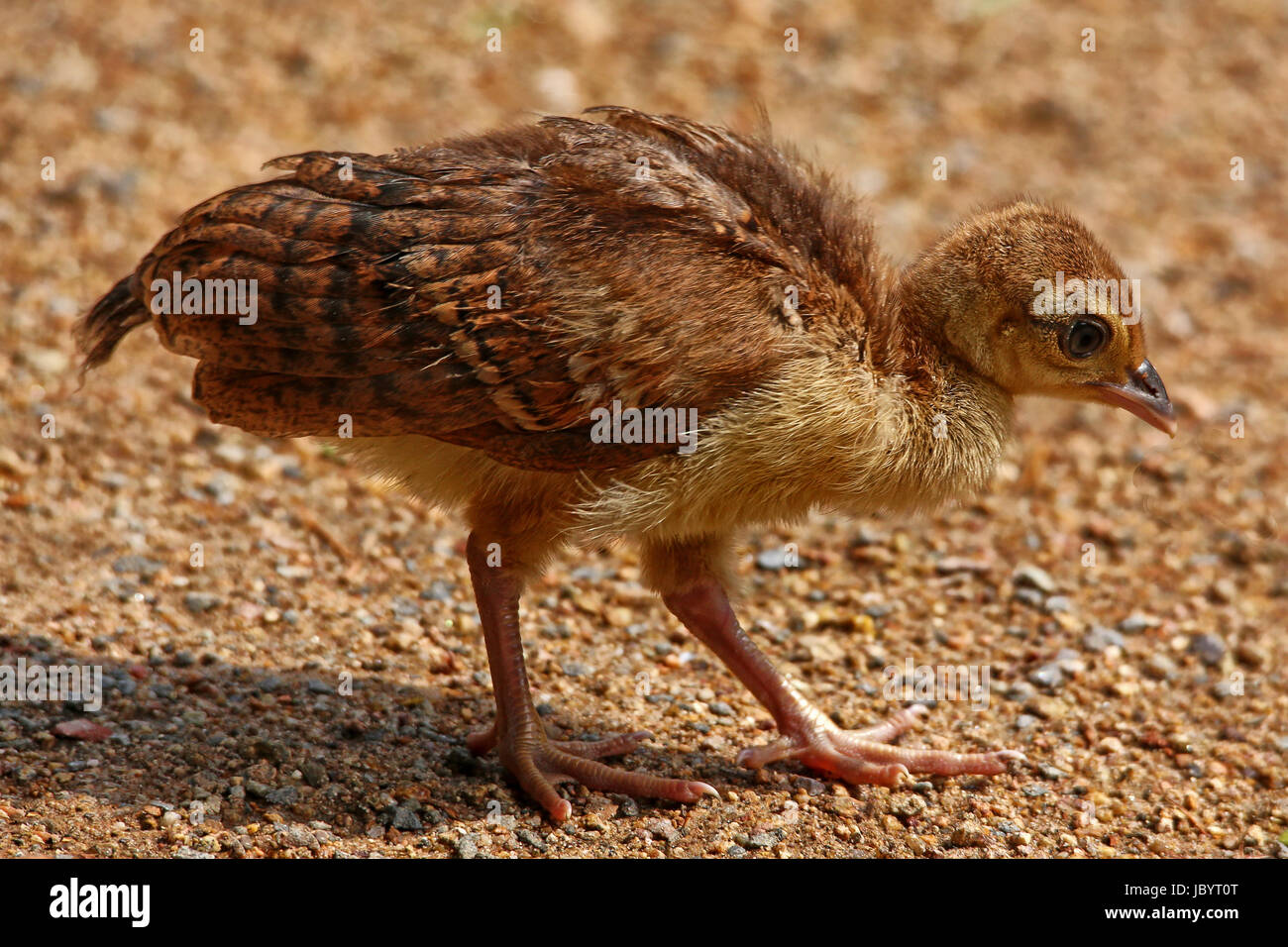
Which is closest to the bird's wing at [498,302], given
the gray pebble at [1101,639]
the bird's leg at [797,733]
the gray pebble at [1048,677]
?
the bird's leg at [797,733]

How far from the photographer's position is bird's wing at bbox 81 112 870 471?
4.13 metres

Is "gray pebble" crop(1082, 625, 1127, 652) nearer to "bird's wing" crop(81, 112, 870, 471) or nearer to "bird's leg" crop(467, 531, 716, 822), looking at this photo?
"bird's leg" crop(467, 531, 716, 822)

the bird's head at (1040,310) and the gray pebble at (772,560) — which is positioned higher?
the bird's head at (1040,310)

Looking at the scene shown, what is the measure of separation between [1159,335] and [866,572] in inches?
→ 97.1

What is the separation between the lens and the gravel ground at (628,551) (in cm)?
450

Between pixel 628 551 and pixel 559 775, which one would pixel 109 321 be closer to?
pixel 559 775

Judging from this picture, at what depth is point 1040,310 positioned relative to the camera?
4.51m

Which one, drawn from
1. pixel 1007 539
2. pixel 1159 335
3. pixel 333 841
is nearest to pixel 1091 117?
pixel 1159 335

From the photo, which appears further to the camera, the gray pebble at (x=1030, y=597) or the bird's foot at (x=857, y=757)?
the gray pebble at (x=1030, y=597)

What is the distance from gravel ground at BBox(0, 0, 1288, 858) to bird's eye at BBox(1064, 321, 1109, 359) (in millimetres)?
1373

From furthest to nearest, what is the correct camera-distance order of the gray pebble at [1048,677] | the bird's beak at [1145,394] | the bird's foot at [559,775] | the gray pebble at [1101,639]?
the gray pebble at [1101,639], the gray pebble at [1048,677], the bird's beak at [1145,394], the bird's foot at [559,775]

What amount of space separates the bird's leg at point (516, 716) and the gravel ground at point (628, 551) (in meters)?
0.07

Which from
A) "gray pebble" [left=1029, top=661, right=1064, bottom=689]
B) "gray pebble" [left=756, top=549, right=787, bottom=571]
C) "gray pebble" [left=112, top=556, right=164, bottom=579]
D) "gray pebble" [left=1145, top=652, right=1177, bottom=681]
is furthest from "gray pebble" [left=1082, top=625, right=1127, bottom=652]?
"gray pebble" [left=112, top=556, right=164, bottom=579]

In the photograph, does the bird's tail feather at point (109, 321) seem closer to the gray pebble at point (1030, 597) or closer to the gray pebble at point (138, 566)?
the gray pebble at point (138, 566)
